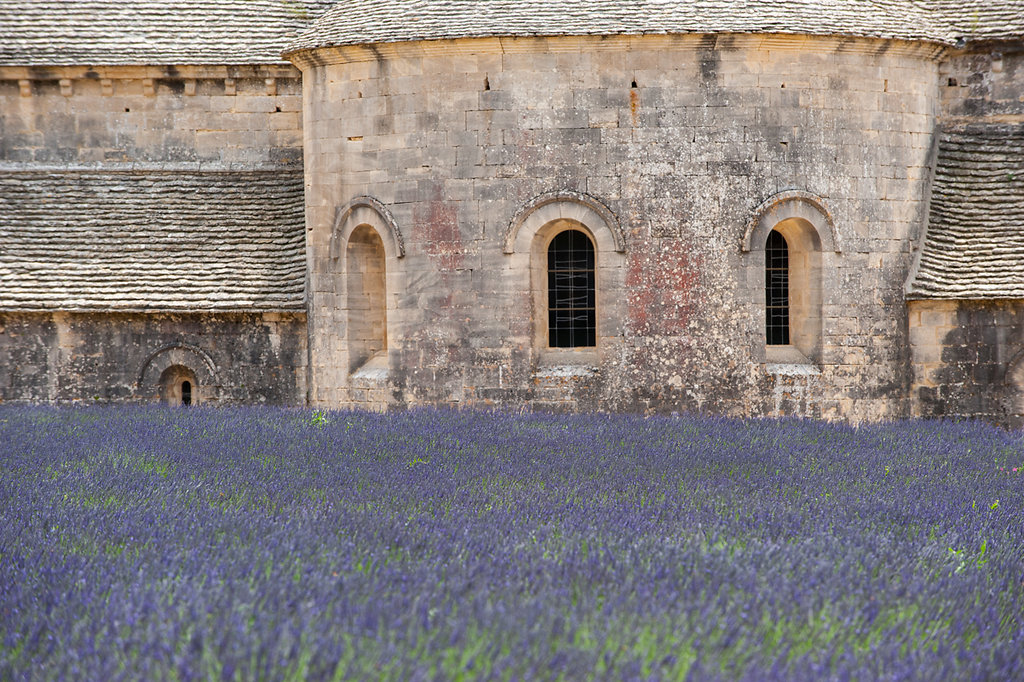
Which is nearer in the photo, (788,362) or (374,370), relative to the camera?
(788,362)

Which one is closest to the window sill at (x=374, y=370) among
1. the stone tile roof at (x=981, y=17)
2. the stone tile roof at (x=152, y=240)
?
the stone tile roof at (x=152, y=240)

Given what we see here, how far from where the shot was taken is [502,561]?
527 centimetres

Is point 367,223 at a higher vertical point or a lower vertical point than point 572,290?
higher

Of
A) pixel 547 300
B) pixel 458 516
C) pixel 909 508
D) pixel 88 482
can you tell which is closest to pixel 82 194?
pixel 547 300

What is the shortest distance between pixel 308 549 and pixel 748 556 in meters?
2.07

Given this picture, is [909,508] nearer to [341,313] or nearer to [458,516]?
[458,516]

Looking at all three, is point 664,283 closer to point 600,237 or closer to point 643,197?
point 600,237

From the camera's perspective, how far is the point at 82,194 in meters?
16.0

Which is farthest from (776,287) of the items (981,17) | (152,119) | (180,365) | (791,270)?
(152,119)

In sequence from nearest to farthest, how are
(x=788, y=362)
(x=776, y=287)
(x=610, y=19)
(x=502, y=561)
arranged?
(x=502, y=561) < (x=610, y=19) < (x=788, y=362) < (x=776, y=287)

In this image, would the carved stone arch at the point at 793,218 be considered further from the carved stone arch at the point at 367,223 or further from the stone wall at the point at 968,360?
the carved stone arch at the point at 367,223

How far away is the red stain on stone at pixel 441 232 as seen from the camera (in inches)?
548

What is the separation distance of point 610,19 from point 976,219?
5374mm

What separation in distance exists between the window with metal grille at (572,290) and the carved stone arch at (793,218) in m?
1.98
